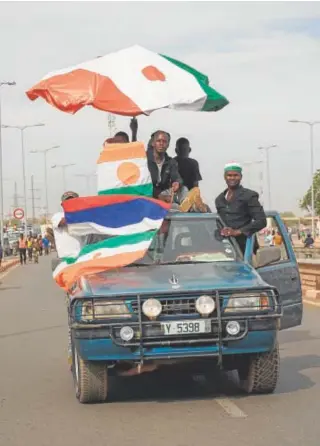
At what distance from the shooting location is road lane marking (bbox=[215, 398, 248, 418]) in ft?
24.9

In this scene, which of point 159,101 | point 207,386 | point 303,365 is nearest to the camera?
point 207,386

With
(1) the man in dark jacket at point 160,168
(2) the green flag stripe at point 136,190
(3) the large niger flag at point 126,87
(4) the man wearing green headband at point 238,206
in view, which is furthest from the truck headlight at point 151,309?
(3) the large niger flag at point 126,87

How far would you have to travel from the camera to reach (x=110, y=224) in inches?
365

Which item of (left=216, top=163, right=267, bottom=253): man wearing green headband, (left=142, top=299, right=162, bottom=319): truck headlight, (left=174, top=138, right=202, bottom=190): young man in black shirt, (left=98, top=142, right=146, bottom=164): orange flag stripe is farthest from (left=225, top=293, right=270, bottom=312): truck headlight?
(left=174, top=138, right=202, bottom=190): young man in black shirt

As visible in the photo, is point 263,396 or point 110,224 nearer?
point 263,396

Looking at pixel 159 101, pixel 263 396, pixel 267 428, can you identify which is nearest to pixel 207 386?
pixel 263 396

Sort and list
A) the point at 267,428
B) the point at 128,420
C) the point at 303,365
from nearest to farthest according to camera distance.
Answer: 1. the point at 267,428
2. the point at 128,420
3. the point at 303,365

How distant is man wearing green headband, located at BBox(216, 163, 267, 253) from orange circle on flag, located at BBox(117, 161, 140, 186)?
1065 mm

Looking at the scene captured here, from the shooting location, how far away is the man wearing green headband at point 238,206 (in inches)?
390

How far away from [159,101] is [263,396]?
3322 mm

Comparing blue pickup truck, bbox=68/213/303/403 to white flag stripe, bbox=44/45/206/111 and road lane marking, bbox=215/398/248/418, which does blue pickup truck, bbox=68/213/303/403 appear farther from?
white flag stripe, bbox=44/45/206/111

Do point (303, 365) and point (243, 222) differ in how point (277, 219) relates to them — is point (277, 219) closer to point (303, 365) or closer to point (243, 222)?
point (243, 222)

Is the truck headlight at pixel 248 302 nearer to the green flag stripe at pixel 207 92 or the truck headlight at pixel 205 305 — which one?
the truck headlight at pixel 205 305

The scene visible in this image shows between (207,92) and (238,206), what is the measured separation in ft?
4.26
